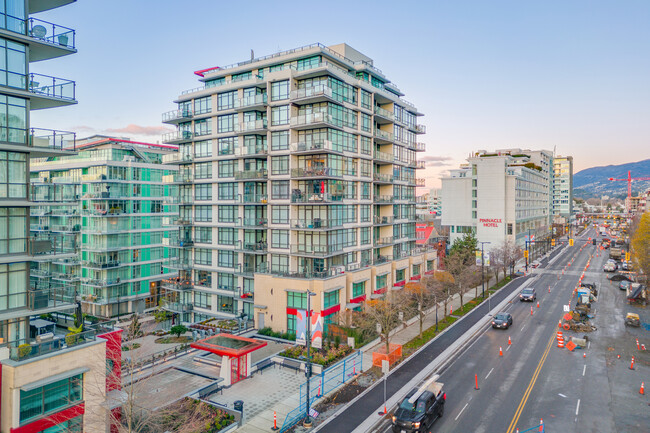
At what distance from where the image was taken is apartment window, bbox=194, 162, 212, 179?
168 feet

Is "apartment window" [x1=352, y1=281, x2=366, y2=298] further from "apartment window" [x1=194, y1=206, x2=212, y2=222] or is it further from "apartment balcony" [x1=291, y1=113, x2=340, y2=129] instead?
"apartment window" [x1=194, y1=206, x2=212, y2=222]

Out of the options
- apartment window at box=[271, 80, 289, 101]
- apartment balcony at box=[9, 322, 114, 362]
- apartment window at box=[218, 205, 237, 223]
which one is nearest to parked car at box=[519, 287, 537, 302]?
apartment window at box=[218, 205, 237, 223]

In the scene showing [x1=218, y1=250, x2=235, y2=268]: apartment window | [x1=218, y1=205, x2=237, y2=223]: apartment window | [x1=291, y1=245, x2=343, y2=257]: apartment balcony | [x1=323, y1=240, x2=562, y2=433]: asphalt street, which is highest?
[x1=218, y1=205, x2=237, y2=223]: apartment window

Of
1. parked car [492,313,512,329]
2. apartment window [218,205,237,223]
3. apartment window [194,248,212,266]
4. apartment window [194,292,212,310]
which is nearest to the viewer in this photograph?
parked car [492,313,512,329]

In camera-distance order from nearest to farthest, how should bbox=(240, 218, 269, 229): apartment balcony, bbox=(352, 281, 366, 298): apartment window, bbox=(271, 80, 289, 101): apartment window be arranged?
bbox=(271, 80, 289, 101): apartment window
bbox=(240, 218, 269, 229): apartment balcony
bbox=(352, 281, 366, 298): apartment window

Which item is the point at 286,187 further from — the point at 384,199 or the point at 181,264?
the point at 181,264

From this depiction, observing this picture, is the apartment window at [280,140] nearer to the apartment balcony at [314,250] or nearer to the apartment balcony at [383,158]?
the apartment balcony at [314,250]

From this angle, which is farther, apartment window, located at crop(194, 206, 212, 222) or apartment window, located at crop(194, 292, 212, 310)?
apartment window, located at crop(194, 206, 212, 222)

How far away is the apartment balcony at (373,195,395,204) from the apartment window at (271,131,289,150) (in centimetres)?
1561

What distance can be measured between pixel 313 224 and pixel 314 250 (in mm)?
2992

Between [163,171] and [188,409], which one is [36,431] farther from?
[163,171]

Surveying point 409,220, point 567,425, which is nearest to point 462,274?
point 409,220

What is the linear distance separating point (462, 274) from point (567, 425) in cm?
3139

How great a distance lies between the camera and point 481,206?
94.8m
